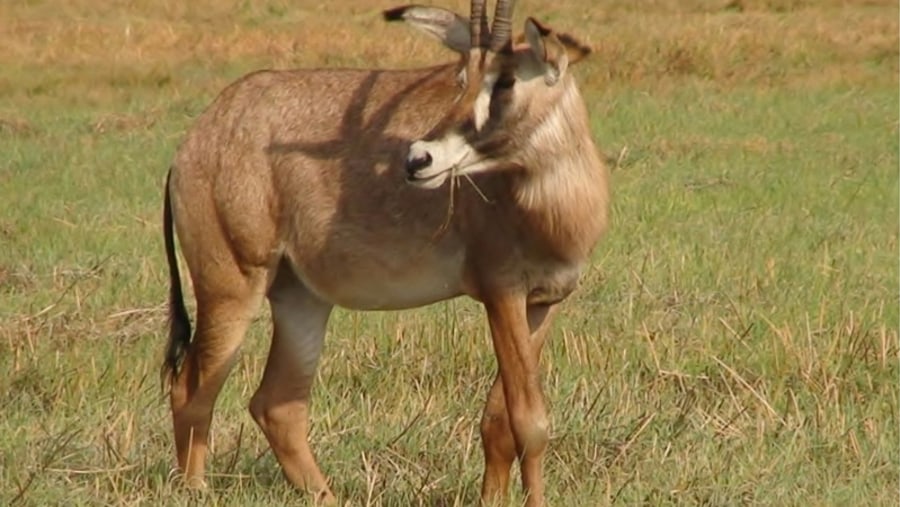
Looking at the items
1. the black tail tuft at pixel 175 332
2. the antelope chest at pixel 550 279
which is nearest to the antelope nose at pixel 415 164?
the antelope chest at pixel 550 279

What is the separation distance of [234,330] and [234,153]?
0.62 m

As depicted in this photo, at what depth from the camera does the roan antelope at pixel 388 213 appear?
575cm

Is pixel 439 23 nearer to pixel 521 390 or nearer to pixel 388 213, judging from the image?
pixel 388 213

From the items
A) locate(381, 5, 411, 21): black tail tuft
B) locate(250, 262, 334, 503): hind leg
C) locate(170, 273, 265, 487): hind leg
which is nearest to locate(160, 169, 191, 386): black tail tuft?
locate(170, 273, 265, 487): hind leg

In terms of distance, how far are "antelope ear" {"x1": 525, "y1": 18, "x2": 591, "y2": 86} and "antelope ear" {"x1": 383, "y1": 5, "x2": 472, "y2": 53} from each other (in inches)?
11.6

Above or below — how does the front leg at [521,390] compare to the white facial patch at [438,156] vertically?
below

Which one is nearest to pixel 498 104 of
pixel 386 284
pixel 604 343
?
pixel 386 284

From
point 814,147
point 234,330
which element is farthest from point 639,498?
point 814,147

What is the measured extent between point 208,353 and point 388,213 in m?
0.87

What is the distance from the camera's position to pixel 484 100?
5.64 m

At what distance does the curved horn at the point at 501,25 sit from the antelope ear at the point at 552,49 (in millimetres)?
62

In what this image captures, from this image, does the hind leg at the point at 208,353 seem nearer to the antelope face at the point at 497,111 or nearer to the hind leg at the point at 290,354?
the hind leg at the point at 290,354

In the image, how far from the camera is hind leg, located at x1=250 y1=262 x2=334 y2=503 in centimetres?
666

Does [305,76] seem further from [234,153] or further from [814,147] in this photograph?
[814,147]
